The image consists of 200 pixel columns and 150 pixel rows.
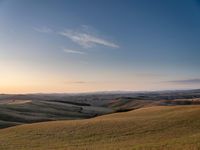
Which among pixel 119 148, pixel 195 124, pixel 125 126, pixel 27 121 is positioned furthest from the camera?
pixel 27 121

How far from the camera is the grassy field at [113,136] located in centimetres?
2577

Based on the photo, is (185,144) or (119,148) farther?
(119,148)

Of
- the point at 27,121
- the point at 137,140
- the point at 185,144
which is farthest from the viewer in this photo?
the point at 27,121

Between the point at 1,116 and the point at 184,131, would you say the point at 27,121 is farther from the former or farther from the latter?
the point at 184,131

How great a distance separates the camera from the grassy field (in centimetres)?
2577

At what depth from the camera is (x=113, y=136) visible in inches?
1249

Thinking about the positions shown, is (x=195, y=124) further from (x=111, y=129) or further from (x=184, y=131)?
(x=111, y=129)

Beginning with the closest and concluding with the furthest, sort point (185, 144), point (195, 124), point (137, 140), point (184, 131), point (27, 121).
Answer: point (185, 144), point (137, 140), point (184, 131), point (195, 124), point (27, 121)

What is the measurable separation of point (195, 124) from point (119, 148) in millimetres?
11855

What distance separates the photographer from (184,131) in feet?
99.8

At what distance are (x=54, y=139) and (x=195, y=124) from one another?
1472cm

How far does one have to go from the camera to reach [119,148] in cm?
2478

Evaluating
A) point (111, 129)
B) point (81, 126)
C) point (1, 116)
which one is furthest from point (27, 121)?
point (111, 129)

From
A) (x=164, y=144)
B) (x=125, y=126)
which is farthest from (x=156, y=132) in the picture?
(x=164, y=144)
